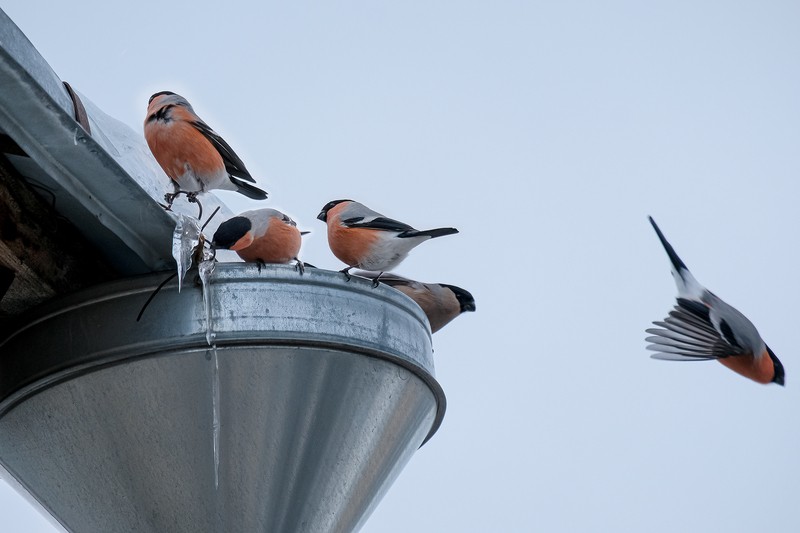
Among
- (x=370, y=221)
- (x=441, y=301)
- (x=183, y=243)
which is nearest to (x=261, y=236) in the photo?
(x=183, y=243)

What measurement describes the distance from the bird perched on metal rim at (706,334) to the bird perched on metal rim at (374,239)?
79.6 inches

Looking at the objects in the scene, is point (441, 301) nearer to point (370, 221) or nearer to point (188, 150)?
point (370, 221)

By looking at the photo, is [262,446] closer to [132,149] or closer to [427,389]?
[427,389]

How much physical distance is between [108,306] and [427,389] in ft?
3.06

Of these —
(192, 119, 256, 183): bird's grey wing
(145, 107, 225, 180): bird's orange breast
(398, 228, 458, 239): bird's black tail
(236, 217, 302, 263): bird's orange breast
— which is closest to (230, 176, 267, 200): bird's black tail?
(192, 119, 256, 183): bird's grey wing

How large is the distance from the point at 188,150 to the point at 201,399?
124 centimetres

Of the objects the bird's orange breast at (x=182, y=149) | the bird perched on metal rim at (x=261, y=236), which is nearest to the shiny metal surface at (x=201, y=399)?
the bird perched on metal rim at (x=261, y=236)

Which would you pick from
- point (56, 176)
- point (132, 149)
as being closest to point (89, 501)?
point (56, 176)

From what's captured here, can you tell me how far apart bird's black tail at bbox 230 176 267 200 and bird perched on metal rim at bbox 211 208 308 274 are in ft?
0.87

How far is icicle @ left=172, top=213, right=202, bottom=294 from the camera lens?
265cm

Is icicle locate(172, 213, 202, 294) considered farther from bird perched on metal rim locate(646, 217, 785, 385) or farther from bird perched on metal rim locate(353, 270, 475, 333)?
bird perched on metal rim locate(646, 217, 785, 385)

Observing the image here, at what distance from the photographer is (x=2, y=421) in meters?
2.80

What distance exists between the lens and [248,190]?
391 cm

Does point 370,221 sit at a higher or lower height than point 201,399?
higher
